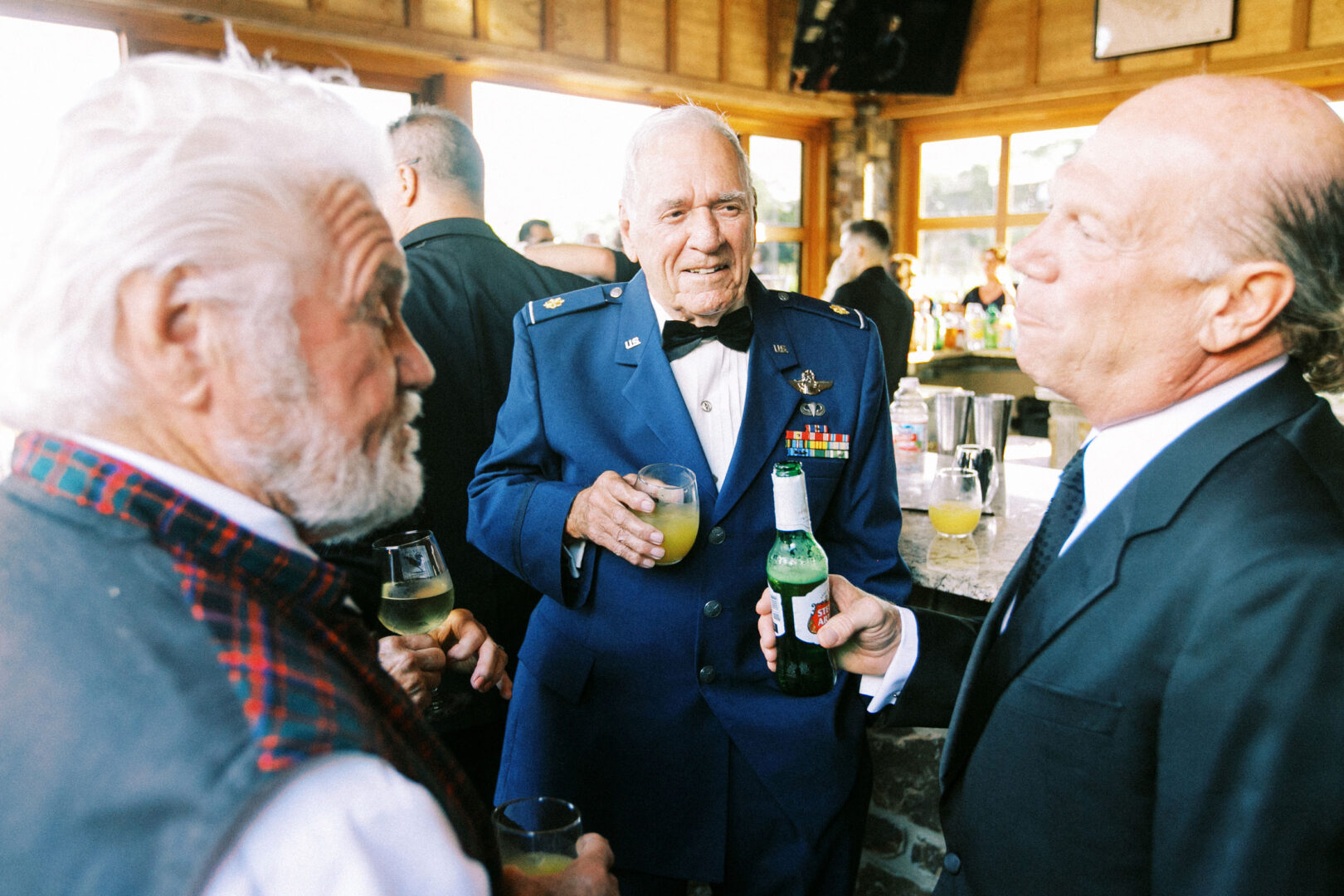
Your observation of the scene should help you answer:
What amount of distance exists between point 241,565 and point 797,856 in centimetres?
128

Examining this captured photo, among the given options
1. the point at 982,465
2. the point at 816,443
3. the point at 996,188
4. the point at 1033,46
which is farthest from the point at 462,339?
the point at 996,188

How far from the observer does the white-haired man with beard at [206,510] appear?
574 mm

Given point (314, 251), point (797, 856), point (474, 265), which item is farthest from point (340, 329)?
point (474, 265)

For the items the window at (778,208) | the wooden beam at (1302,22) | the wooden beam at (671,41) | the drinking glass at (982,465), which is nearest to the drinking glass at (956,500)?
the drinking glass at (982,465)

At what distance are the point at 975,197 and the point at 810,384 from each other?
24.3ft

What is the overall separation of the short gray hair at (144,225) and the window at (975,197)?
795 centimetres

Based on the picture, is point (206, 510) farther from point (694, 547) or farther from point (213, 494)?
point (694, 547)

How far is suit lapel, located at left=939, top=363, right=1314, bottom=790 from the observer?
980 millimetres

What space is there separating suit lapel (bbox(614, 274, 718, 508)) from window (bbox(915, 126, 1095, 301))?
6.98 metres

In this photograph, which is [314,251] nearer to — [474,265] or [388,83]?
[474,265]

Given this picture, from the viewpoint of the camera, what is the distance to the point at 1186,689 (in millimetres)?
903

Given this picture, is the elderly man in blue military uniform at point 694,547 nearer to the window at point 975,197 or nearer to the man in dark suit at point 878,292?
the man in dark suit at point 878,292

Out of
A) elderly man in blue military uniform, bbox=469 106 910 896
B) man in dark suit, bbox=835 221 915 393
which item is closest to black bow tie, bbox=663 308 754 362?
elderly man in blue military uniform, bbox=469 106 910 896

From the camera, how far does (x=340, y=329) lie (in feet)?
2.57
